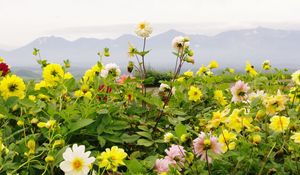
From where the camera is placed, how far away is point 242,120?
1200 mm

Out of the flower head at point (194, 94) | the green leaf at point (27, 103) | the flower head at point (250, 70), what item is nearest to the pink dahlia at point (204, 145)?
the green leaf at point (27, 103)

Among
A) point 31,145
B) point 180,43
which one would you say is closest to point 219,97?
point 180,43

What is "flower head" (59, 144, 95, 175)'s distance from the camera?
3.20 feet

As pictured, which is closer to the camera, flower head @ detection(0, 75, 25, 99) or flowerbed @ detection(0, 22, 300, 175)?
flowerbed @ detection(0, 22, 300, 175)

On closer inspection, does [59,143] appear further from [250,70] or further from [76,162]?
[250,70]

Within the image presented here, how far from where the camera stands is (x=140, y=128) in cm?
155

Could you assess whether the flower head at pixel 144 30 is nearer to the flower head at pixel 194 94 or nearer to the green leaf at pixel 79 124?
the flower head at pixel 194 94

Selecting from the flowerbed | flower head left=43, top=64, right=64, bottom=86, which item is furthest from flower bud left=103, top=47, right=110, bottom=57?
flower head left=43, top=64, right=64, bottom=86

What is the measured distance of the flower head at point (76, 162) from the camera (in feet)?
3.20

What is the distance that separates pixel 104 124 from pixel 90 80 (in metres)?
0.47

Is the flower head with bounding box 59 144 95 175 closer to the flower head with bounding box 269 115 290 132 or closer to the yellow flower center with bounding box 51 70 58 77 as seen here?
the flower head with bounding box 269 115 290 132

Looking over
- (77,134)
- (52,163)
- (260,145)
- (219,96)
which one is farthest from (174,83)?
(52,163)

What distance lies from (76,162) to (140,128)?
1.93 ft

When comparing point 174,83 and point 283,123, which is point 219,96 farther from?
point 283,123
